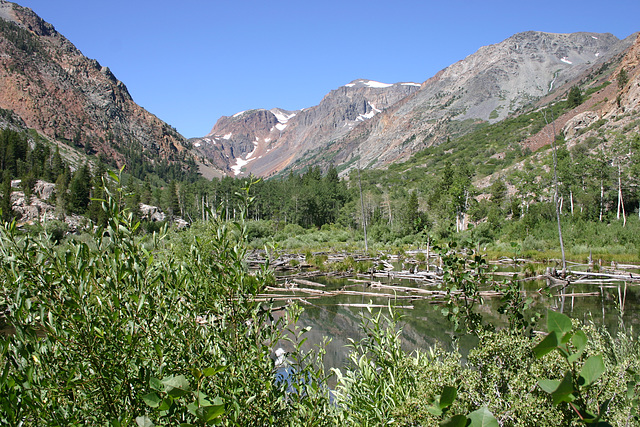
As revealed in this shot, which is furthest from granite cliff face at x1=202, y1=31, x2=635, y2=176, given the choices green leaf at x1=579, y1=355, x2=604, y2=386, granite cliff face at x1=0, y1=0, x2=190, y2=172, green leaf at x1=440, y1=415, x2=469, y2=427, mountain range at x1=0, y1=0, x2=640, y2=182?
green leaf at x1=440, y1=415, x2=469, y2=427

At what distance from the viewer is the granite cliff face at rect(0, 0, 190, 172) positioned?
13600 centimetres

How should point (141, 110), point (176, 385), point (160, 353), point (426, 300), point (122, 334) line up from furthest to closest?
point (141, 110)
point (426, 300)
point (122, 334)
point (160, 353)
point (176, 385)

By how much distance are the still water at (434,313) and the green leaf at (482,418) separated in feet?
30.4

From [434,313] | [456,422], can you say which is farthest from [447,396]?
[434,313]

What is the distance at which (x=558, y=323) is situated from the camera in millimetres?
1352

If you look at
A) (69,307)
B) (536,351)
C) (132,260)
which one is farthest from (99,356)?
(536,351)

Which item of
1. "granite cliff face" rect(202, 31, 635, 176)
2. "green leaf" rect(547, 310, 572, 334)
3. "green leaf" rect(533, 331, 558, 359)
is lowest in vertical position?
"green leaf" rect(533, 331, 558, 359)

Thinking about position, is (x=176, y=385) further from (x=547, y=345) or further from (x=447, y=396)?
(x=547, y=345)

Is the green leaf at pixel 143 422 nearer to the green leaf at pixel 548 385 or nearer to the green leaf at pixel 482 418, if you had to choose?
the green leaf at pixel 482 418

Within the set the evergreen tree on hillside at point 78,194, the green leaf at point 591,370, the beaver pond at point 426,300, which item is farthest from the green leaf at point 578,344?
the evergreen tree on hillside at point 78,194

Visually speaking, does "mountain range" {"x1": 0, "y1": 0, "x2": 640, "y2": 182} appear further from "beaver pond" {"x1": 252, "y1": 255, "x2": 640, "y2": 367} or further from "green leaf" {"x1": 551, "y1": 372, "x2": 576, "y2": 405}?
"green leaf" {"x1": 551, "y1": 372, "x2": 576, "y2": 405}

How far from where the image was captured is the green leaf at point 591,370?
131cm

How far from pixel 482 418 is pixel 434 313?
49.1 ft

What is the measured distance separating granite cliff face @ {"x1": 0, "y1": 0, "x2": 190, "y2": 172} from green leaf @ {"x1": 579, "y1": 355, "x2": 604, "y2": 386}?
166m
